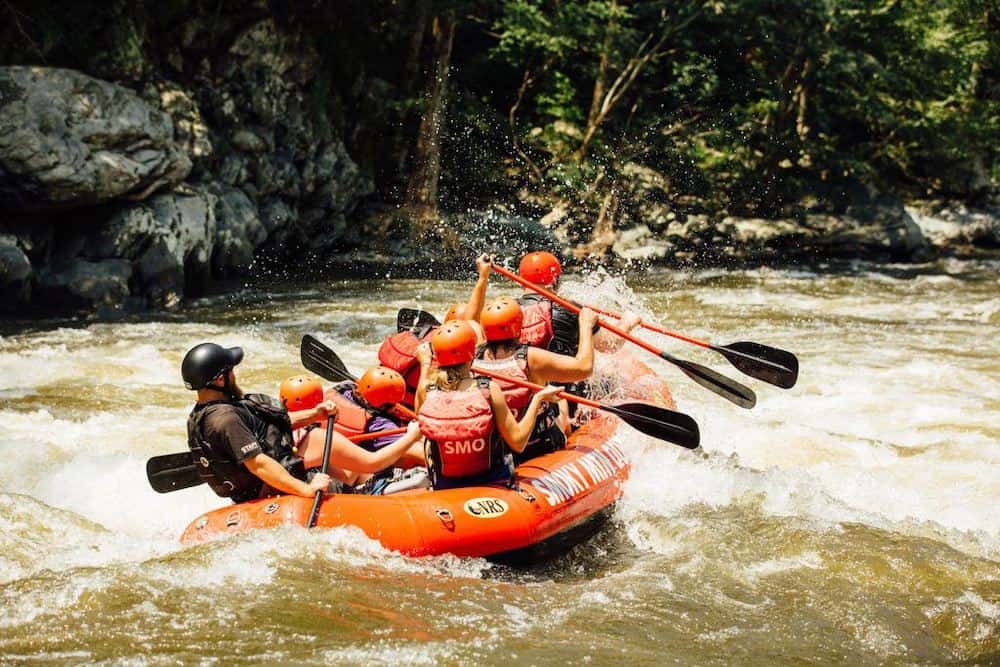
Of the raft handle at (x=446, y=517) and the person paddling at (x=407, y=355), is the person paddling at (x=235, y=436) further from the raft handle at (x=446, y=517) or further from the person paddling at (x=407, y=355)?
the person paddling at (x=407, y=355)

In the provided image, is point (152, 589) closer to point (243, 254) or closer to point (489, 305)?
point (489, 305)

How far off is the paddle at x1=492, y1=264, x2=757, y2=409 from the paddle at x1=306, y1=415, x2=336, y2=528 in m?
1.92

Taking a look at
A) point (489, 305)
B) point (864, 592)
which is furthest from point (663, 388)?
point (864, 592)

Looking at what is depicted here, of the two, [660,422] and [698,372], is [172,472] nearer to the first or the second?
[660,422]

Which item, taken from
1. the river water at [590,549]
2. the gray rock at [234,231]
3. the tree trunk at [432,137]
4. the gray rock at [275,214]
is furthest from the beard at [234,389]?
the tree trunk at [432,137]

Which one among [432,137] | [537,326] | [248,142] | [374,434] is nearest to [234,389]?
[374,434]

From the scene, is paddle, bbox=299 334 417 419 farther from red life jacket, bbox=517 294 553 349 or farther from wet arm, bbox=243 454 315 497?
wet arm, bbox=243 454 315 497

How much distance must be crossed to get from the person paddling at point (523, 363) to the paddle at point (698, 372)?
0.54 m

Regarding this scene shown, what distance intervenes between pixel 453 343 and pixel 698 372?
2475 mm

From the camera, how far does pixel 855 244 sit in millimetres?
16547

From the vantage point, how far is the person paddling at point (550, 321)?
20.5 feet

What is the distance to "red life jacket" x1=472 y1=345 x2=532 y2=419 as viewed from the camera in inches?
212

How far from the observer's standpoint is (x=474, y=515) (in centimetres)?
462

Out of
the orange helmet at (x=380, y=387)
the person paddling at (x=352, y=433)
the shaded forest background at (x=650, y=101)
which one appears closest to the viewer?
the person paddling at (x=352, y=433)
